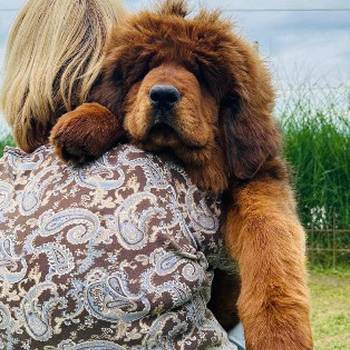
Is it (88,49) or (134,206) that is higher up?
(88,49)

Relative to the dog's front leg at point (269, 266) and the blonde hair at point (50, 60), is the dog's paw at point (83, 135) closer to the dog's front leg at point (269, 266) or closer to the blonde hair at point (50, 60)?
the blonde hair at point (50, 60)

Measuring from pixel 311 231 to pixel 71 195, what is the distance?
231 inches

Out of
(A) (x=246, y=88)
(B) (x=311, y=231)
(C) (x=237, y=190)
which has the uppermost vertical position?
(A) (x=246, y=88)

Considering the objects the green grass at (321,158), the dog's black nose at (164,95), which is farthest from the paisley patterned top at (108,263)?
the green grass at (321,158)

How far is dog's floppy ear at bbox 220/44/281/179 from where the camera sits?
7.16ft

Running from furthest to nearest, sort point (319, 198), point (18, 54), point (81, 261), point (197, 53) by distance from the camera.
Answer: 1. point (319, 198)
2. point (18, 54)
3. point (197, 53)
4. point (81, 261)

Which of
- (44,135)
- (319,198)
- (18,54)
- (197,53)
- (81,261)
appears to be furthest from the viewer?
(319,198)

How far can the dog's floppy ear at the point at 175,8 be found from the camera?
2.28 metres

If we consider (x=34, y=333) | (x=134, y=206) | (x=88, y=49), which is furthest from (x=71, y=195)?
(x=88, y=49)

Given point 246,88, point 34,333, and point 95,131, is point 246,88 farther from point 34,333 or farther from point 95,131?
point 34,333

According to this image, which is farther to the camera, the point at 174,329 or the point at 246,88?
the point at 246,88

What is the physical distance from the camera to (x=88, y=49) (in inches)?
94.5

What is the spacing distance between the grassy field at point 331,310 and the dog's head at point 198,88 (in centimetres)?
331

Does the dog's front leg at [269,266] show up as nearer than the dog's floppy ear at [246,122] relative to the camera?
Yes
